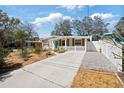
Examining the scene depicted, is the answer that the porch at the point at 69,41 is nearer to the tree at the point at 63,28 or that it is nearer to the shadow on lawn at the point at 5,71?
the tree at the point at 63,28

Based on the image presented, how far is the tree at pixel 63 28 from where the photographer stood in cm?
3431

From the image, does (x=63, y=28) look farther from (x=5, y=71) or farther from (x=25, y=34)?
(x=5, y=71)

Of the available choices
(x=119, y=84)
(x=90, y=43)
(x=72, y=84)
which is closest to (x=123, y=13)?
(x=119, y=84)

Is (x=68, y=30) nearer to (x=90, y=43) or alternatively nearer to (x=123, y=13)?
(x=90, y=43)

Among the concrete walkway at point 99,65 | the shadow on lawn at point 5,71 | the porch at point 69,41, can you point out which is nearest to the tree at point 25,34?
the porch at point 69,41

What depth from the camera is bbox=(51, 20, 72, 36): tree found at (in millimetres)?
34309

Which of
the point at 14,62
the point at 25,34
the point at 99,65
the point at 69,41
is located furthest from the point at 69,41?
the point at 99,65

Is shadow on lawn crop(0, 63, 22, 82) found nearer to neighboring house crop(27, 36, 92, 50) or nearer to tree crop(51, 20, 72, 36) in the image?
neighboring house crop(27, 36, 92, 50)

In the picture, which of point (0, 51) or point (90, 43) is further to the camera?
point (90, 43)

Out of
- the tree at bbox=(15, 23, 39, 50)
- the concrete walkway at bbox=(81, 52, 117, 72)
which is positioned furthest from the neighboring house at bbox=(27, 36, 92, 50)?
the concrete walkway at bbox=(81, 52, 117, 72)

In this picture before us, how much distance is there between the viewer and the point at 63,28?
3481 cm

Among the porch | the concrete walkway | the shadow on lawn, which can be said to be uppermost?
the porch

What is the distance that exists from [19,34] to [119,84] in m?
17.8
